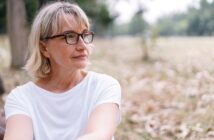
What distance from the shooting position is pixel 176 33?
14281 millimetres

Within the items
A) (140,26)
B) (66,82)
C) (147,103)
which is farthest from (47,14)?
(140,26)

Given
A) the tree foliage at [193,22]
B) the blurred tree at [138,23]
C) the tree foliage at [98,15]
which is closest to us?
the tree foliage at [193,22]

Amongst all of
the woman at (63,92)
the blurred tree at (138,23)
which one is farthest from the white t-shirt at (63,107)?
the blurred tree at (138,23)

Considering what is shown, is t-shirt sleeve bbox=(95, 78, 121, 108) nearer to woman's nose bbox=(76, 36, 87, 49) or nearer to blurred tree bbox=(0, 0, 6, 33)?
woman's nose bbox=(76, 36, 87, 49)

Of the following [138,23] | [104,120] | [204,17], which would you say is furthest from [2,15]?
[104,120]

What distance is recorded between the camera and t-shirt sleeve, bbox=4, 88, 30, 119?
2.14 meters

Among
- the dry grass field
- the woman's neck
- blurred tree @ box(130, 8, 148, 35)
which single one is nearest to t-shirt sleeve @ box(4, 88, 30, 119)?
→ the woman's neck

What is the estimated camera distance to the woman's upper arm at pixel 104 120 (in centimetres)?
195

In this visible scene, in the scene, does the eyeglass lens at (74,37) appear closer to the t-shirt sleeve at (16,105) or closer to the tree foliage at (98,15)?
the t-shirt sleeve at (16,105)

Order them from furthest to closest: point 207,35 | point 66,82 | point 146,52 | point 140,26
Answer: point 140,26
point 207,35
point 146,52
point 66,82

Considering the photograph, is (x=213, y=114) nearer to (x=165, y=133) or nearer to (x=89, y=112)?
(x=165, y=133)

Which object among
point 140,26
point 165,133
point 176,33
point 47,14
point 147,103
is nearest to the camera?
point 47,14

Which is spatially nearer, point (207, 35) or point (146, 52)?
point (146, 52)

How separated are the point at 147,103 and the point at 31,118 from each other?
7.72 ft
